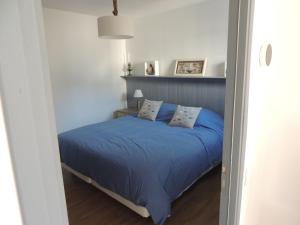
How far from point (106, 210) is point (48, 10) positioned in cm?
298

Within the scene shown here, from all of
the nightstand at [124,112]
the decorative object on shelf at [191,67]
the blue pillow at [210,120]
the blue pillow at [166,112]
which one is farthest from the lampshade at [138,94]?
the blue pillow at [210,120]

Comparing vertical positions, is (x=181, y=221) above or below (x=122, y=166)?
below

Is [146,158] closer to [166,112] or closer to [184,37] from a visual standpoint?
[166,112]

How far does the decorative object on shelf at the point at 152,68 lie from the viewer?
4121 mm

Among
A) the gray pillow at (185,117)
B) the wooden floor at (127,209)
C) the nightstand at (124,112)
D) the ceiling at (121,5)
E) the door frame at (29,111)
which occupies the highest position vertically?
the ceiling at (121,5)

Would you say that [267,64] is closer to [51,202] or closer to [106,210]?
[51,202]

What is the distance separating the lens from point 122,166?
2.20 meters

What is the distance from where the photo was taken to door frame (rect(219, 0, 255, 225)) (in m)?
0.89

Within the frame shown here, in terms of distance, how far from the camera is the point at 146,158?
227cm

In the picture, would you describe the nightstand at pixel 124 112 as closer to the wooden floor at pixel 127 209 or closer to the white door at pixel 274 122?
the wooden floor at pixel 127 209

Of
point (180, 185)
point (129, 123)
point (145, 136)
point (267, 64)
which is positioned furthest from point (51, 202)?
point (129, 123)

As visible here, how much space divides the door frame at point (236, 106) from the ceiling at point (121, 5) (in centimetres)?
260

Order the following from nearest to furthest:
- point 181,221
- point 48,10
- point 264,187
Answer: point 264,187 < point 181,221 < point 48,10

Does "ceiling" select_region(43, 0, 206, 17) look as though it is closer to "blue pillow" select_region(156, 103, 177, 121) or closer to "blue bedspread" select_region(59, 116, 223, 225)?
"blue pillow" select_region(156, 103, 177, 121)
